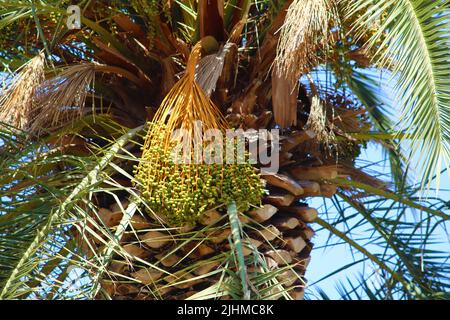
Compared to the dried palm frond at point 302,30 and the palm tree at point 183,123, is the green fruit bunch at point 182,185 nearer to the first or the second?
the palm tree at point 183,123

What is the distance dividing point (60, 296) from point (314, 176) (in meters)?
1.66

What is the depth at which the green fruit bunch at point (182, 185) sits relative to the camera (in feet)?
14.6

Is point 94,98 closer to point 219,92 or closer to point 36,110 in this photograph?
point 36,110

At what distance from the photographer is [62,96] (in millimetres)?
4953

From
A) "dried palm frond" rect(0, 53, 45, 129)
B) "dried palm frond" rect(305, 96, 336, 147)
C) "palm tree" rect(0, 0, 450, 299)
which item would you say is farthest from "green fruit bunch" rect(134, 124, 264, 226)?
"dried palm frond" rect(0, 53, 45, 129)

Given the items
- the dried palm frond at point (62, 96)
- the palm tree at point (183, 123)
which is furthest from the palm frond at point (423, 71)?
the dried palm frond at point (62, 96)

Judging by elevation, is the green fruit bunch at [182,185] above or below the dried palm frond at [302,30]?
below

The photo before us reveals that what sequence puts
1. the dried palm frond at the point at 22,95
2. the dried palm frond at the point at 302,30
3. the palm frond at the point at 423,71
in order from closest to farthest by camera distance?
1. the palm frond at the point at 423,71
2. the dried palm frond at the point at 302,30
3. the dried palm frond at the point at 22,95

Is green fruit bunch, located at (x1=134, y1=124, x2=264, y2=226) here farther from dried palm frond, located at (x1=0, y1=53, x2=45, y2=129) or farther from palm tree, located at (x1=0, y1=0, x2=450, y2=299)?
dried palm frond, located at (x1=0, y1=53, x2=45, y2=129)

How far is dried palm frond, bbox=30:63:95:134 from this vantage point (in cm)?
493

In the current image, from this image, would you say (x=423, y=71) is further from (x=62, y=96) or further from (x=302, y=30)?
(x=62, y=96)


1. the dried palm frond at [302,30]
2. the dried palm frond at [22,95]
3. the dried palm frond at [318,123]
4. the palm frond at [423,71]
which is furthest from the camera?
the dried palm frond at [318,123]

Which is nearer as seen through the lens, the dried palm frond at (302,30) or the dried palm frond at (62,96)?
the dried palm frond at (302,30)

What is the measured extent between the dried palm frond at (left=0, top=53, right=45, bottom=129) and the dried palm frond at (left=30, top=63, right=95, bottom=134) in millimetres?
58
